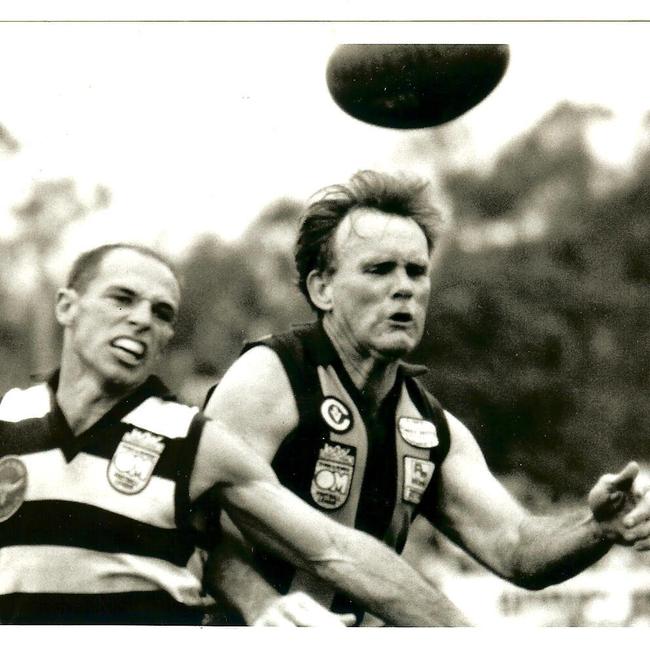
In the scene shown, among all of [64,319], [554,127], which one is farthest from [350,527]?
[554,127]

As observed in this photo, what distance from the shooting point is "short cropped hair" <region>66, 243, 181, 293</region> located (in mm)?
3433

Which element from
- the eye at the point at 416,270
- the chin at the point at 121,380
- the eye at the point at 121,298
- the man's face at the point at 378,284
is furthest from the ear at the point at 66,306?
the eye at the point at 416,270

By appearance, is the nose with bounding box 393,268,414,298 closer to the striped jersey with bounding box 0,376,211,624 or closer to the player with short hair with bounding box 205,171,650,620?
the player with short hair with bounding box 205,171,650,620

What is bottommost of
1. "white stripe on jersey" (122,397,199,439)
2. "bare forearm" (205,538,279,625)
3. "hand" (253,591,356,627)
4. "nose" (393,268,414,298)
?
"hand" (253,591,356,627)

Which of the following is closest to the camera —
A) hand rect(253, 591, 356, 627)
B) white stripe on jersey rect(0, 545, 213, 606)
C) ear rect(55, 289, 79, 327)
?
white stripe on jersey rect(0, 545, 213, 606)

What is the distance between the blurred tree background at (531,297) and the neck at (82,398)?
0.22 metres

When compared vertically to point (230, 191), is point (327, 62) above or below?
above

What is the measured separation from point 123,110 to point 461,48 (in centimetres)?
116

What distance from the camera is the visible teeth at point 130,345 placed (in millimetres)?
3395

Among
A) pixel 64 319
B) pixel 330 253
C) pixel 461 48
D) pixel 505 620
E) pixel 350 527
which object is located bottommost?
pixel 505 620

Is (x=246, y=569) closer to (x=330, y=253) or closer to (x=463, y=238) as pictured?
(x=330, y=253)

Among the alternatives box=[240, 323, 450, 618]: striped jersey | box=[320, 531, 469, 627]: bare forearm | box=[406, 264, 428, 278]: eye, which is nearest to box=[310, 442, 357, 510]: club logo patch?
box=[240, 323, 450, 618]: striped jersey

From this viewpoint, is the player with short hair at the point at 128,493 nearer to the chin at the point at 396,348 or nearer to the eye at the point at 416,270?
the chin at the point at 396,348

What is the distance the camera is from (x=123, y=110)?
3.49m
